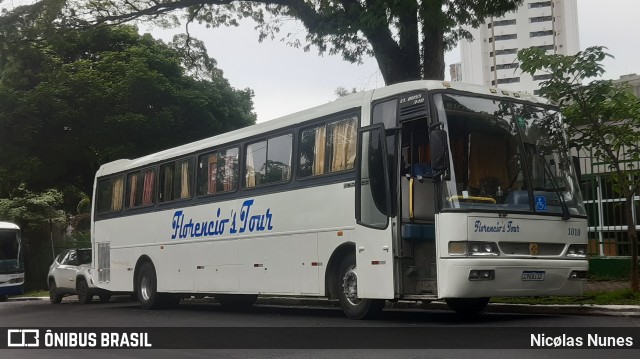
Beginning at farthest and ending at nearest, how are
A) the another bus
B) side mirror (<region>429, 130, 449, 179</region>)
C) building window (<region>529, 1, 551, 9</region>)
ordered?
building window (<region>529, 1, 551, 9</region>) → the another bus → side mirror (<region>429, 130, 449, 179</region>)

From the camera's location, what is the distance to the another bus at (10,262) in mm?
29328

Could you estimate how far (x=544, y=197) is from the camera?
11.6m

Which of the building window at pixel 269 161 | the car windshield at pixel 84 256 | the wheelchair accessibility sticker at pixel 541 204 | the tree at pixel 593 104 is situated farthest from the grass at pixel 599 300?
the car windshield at pixel 84 256

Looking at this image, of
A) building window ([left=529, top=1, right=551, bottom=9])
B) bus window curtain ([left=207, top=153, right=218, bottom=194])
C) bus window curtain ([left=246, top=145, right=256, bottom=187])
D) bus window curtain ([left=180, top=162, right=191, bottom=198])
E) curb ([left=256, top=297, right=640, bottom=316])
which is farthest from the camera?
building window ([left=529, top=1, right=551, bottom=9])

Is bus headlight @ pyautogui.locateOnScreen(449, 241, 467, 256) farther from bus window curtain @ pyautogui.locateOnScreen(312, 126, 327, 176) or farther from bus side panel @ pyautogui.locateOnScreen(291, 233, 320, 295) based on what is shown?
bus window curtain @ pyautogui.locateOnScreen(312, 126, 327, 176)

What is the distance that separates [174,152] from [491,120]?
8.74 m

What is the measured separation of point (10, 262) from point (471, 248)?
23.4 meters

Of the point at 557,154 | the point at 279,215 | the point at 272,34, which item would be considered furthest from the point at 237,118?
the point at 557,154

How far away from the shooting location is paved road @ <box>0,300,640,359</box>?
8.84m

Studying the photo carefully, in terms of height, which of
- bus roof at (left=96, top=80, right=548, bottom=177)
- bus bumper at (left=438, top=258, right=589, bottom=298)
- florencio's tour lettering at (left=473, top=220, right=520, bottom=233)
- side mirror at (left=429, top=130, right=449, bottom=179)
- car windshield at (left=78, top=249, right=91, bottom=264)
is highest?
bus roof at (left=96, top=80, right=548, bottom=177)

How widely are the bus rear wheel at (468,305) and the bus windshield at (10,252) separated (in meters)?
21.3

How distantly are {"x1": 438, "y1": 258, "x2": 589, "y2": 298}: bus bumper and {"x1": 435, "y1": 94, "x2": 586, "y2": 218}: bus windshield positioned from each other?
2.37 ft

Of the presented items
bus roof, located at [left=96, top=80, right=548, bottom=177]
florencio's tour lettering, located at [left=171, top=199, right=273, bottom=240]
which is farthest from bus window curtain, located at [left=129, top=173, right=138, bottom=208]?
florencio's tour lettering, located at [left=171, top=199, right=273, bottom=240]

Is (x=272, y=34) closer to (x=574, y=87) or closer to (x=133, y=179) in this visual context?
(x=133, y=179)
